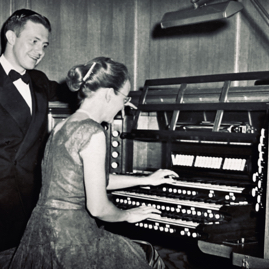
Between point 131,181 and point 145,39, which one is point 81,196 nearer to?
point 131,181

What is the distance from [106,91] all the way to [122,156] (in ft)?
4.16

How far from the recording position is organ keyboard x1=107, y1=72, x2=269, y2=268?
2.37 m

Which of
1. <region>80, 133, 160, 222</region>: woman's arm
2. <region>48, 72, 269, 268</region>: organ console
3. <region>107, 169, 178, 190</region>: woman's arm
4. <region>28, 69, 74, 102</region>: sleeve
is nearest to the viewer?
<region>80, 133, 160, 222</region>: woman's arm

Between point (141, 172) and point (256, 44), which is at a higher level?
point (256, 44)

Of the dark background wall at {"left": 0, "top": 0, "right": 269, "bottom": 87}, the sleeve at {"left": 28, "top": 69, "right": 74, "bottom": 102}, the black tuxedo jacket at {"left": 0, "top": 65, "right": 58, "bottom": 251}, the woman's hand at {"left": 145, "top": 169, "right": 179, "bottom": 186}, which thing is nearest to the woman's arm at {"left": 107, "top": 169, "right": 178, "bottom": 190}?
the woman's hand at {"left": 145, "top": 169, "right": 179, "bottom": 186}

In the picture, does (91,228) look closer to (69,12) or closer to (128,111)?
(128,111)

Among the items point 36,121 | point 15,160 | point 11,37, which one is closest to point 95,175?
point 15,160

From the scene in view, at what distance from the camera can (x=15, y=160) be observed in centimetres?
297

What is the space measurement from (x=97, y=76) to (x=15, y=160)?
1.30 m

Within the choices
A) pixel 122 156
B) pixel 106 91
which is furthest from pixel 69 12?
pixel 106 91

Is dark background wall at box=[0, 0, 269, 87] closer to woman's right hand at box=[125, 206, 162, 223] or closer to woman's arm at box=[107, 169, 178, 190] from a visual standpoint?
woman's arm at box=[107, 169, 178, 190]

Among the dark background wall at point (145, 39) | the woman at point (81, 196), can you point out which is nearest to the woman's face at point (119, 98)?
the woman at point (81, 196)

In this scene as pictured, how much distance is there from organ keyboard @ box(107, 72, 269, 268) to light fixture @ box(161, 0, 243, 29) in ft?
1.57

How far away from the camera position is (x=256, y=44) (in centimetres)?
350
